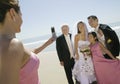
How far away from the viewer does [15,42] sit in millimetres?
1335

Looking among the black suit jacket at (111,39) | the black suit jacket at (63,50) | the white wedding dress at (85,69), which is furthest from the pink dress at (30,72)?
the black suit jacket at (63,50)

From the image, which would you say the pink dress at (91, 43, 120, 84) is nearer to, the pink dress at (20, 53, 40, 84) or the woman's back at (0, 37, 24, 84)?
the pink dress at (20, 53, 40, 84)

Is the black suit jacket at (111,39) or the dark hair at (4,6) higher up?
the dark hair at (4,6)

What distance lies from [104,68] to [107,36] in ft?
2.83

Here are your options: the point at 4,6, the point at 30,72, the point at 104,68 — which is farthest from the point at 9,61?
the point at 104,68

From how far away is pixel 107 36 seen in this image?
7109 millimetres

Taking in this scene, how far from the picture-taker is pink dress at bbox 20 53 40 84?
1.65m

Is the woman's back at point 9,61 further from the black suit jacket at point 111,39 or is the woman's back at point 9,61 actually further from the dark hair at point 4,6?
the black suit jacket at point 111,39

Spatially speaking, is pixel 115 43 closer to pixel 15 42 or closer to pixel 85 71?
pixel 85 71

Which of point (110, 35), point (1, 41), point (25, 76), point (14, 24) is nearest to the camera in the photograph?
point (1, 41)

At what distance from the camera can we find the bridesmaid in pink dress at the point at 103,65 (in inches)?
284

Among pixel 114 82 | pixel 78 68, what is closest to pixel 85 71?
pixel 78 68

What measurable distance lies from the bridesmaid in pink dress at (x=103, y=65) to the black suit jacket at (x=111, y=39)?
13 centimetres

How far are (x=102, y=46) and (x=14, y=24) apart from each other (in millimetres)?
5900
